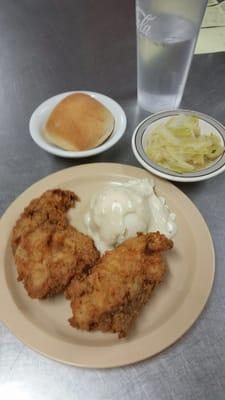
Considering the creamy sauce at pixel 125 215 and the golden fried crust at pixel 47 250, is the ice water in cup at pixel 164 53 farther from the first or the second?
the golden fried crust at pixel 47 250

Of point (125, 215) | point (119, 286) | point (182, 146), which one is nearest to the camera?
point (119, 286)

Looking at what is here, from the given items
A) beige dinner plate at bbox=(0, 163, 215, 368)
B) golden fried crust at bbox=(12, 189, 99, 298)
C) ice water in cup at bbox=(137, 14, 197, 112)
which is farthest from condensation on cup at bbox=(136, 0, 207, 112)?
golden fried crust at bbox=(12, 189, 99, 298)

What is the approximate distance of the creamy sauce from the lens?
2.49 feet

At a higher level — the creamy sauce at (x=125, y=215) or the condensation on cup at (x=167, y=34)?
the condensation on cup at (x=167, y=34)

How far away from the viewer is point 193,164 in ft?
2.79

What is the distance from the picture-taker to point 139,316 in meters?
0.67

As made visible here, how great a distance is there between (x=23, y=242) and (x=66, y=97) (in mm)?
404

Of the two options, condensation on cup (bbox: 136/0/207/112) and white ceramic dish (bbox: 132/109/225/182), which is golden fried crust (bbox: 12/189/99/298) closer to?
white ceramic dish (bbox: 132/109/225/182)

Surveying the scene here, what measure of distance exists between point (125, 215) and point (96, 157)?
0.23m

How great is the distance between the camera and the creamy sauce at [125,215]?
760mm

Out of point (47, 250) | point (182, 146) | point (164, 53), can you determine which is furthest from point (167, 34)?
point (47, 250)

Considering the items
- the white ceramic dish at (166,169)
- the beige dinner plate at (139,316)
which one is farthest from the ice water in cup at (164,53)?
the beige dinner plate at (139,316)

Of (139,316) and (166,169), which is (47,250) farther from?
(166,169)

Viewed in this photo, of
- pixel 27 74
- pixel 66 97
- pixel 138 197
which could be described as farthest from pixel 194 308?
pixel 27 74
